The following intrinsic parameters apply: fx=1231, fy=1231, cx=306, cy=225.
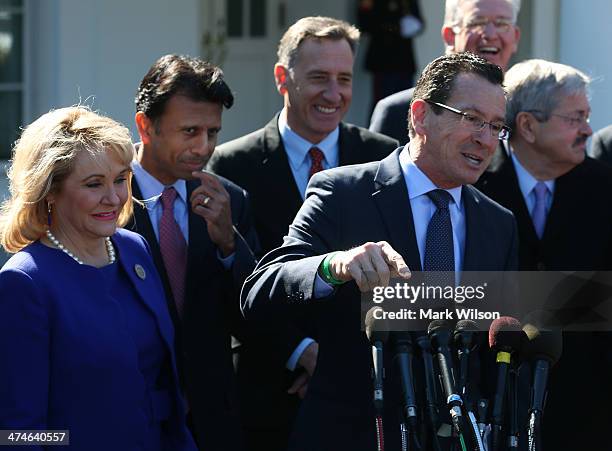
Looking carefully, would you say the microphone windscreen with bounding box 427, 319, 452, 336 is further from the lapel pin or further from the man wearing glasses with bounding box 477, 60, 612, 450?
the man wearing glasses with bounding box 477, 60, 612, 450

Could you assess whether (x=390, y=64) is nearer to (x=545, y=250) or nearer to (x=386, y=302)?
(x=545, y=250)

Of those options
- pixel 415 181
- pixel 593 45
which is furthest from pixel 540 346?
pixel 593 45

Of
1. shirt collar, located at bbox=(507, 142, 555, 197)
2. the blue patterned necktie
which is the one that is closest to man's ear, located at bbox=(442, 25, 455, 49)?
shirt collar, located at bbox=(507, 142, 555, 197)

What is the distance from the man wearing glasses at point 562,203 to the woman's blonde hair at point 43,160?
6.29 feet

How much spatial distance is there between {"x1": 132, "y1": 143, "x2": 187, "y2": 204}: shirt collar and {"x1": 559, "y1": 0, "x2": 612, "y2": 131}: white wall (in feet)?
15.5

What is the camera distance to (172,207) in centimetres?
464

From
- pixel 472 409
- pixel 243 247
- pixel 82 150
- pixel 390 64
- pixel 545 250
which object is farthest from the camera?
pixel 390 64

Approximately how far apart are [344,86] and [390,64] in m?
5.93

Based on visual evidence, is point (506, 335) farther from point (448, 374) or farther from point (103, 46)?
point (103, 46)

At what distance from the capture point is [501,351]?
3.25 metres

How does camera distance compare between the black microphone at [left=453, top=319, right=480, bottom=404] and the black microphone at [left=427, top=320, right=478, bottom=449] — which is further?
the black microphone at [left=453, top=319, right=480, bottom=404]

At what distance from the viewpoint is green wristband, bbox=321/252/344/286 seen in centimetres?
341

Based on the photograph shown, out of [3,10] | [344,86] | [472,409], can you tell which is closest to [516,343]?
[472,409]

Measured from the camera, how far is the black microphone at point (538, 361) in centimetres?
315
